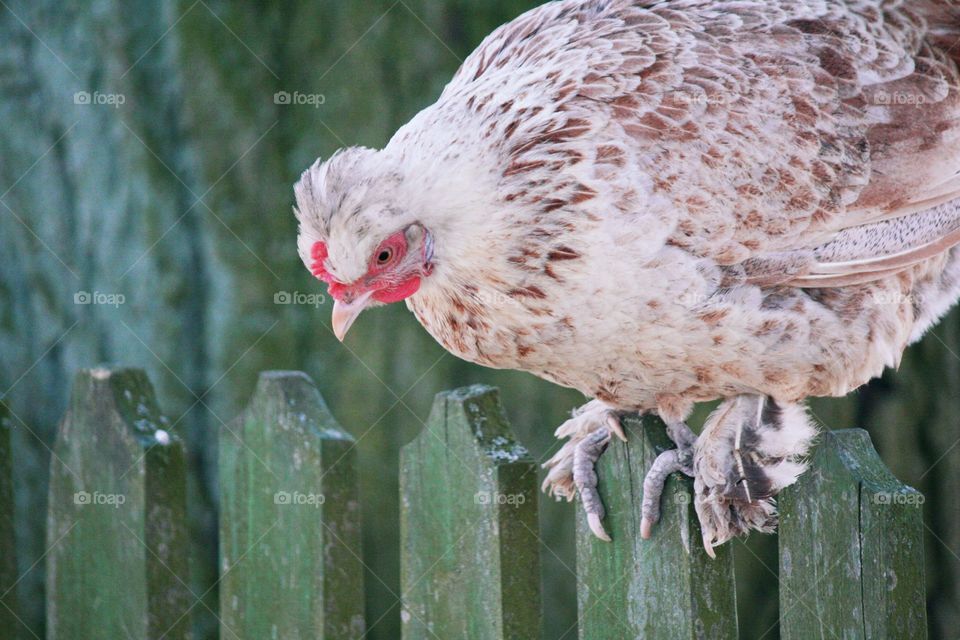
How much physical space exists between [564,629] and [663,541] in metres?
1.71

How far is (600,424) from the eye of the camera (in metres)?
3.12

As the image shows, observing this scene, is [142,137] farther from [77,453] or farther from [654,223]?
[654,223]

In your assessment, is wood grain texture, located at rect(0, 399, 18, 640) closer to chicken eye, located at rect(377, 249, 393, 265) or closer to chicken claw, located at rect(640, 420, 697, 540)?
chicken eye, located at rect(377, 249, 393, 265)

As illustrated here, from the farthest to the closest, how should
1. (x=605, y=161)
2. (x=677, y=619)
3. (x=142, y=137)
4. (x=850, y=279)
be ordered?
(x=142, y=137)
(x=850, y=279)
(x=605, y=161)
(x=677, y=619)

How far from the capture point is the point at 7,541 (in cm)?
332

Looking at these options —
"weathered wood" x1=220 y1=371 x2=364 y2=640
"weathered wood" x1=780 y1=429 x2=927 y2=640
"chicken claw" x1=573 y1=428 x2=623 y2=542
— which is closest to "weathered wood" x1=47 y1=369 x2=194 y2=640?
"weathered wood" x1=220 y1=371 x2=364 y2=640

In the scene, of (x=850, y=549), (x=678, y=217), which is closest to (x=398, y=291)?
(x=678, y=217)

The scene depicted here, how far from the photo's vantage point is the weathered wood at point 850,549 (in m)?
2.39

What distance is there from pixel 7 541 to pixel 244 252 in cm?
124

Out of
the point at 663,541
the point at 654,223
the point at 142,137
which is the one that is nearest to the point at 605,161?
the point at 654,223

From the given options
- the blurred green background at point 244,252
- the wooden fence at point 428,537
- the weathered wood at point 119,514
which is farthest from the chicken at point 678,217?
the blurred green background at point 244,252

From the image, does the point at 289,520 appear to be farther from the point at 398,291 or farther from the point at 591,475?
the point at 591,475

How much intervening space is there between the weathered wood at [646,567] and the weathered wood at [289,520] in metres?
0.54

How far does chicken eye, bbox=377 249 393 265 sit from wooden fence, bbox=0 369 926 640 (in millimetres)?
334
